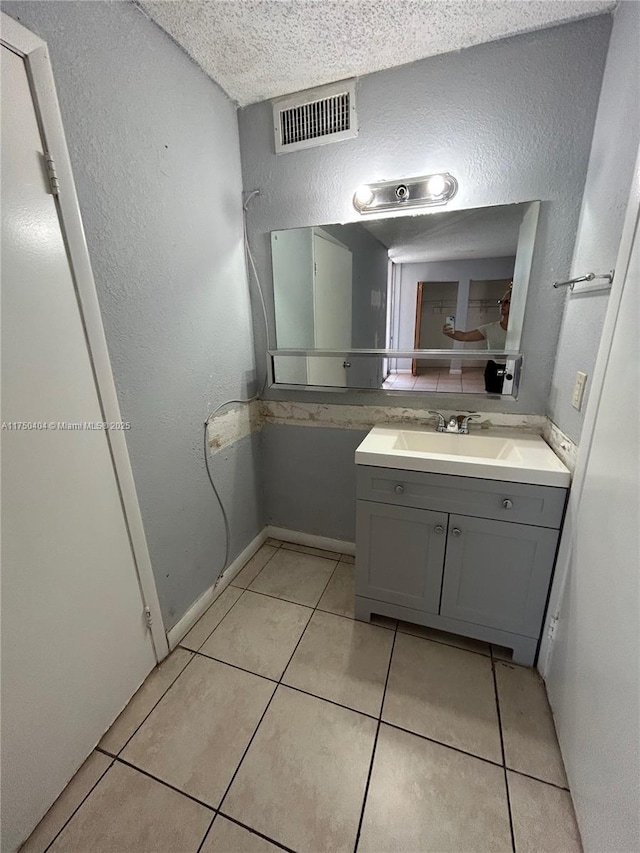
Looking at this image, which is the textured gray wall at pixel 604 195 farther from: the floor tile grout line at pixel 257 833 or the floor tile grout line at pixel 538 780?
the floor tile grout line at pixel 257 833

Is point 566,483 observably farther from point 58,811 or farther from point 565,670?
point 58,811

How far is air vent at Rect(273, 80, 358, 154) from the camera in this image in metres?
1.37

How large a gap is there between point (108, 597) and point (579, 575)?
4.83ft

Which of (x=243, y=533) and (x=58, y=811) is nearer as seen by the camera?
(x=58, y=811)


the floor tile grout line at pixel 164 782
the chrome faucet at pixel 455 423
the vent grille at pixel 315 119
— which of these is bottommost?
the floor tile grout line at pixel 164 782

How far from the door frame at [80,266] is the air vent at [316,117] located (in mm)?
923

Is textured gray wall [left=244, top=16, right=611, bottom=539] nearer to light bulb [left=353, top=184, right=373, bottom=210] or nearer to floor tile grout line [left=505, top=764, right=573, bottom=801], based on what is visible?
light bulb [left=353, top=184, right=373, bottom=210]

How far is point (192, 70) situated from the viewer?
1.26 meters

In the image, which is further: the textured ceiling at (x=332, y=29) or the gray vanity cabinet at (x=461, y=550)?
the gray vanity cabinet at (x=461, y=550)

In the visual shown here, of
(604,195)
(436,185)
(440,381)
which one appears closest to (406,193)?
(436,185)

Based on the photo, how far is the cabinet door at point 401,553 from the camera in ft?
4.24

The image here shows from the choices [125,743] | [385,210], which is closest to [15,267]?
[385,210]

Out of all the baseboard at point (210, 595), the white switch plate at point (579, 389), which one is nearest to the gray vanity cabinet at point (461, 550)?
the white switch plate at point (579, 389)

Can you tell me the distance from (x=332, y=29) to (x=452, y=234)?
31.3 inches
